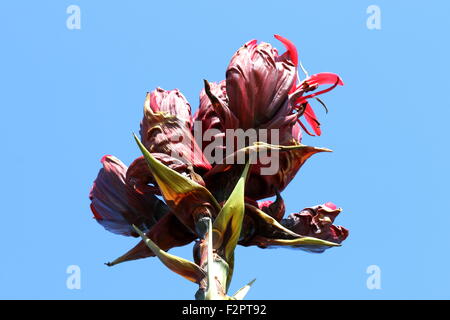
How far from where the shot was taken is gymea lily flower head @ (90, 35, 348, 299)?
34.5ft

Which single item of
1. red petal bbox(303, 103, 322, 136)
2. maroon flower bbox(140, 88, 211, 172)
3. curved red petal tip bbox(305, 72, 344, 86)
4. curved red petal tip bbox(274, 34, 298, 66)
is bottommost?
maroon flower bbox(140, 88, 211, 172)

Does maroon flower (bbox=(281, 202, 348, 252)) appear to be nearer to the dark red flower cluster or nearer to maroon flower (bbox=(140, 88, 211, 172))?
the dark red flower cluster

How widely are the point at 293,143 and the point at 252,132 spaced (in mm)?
618

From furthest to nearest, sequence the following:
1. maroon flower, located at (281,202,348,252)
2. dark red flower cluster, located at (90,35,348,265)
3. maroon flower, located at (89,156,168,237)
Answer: maroon flower, located at (89,156,168,237) → maroon flower, located at (281,202,348,252) → dark red flower cluster, located at (90,35,348,265)

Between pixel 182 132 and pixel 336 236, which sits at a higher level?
pixel 182 132

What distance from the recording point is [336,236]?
11781 mm

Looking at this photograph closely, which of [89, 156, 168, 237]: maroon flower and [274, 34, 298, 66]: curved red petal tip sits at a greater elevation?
[274, 34, 298, 66]: curved red petal tip

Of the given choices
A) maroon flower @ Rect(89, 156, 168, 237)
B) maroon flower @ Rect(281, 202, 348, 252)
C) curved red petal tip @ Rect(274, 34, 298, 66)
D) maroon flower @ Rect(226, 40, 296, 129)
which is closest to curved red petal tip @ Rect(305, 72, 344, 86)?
curved red petal tip @ Rect(274, 34, 298, 66)

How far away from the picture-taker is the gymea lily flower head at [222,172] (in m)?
10.5

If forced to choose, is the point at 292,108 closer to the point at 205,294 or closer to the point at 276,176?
the point at 276,176

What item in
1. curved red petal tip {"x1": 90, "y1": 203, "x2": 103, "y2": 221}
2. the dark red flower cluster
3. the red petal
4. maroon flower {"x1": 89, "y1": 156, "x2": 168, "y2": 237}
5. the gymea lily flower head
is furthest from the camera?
the red petal

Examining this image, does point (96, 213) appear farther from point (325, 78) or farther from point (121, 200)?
point (325, 78)
